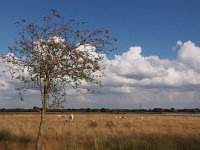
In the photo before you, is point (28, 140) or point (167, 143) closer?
point (167, 143)

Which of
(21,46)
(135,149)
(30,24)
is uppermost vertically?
(30,24)

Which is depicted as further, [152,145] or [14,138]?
[14,138]

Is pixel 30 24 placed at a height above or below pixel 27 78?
above

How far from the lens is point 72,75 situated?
14.0 meters

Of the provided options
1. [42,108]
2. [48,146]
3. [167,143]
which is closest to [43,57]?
[42,108]

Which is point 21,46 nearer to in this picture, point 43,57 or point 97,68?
point 43,57

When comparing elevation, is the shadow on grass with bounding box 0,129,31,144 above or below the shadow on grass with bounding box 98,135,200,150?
above

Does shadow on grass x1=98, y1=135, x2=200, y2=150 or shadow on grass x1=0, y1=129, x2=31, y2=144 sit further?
shadow on grass x1=0, y1=129, x2=31, y2=144

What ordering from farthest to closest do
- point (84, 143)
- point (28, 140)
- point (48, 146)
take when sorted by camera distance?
point (28, 140) → point (84, 143) → point (48, 146)

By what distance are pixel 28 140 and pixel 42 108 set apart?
8.32 m

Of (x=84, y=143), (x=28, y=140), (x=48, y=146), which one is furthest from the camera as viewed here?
(x=28, y=140)

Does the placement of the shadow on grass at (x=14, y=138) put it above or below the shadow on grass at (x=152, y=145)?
Answer: above

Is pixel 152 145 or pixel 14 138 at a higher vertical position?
pixel 14 138

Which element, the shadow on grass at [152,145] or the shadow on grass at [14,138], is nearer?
the shadow on grass at [152,145]
